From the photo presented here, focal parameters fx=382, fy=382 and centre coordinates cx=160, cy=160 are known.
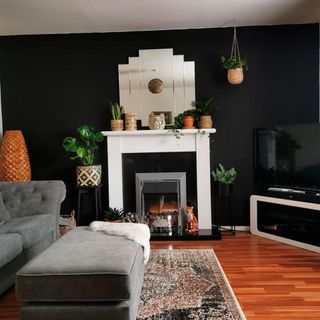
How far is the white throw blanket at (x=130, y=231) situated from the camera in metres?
2.77

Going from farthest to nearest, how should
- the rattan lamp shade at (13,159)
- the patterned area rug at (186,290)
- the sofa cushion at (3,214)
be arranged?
the rattan lamp shade at (13,159)
the sofa cushion at (3,214)
the patterned area rug at (186,290)

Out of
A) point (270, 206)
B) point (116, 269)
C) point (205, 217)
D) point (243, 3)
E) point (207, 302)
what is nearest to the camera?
point (116, 269)

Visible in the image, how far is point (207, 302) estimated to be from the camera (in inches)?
105

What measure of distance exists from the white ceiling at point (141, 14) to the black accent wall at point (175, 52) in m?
0.16

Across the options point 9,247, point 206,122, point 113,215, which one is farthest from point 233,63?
point 9,247

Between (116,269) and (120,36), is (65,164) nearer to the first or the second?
(120,36)

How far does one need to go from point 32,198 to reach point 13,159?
2.72 ft

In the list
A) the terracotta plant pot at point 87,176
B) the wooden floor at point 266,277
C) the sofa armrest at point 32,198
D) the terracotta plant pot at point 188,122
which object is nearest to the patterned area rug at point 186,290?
the wooden floor at point 266,277

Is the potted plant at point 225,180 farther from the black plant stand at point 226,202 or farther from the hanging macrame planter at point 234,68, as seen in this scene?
the hanging macrame planter at point 234,68

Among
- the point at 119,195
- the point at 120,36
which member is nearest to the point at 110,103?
the point at 120,36

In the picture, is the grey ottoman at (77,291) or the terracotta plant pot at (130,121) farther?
the terracotta plant pot at (130,121)

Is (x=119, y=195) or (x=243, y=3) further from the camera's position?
(x=119, y=195)

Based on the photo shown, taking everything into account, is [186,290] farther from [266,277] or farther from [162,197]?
[162,197]

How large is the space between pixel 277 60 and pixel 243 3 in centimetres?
114
